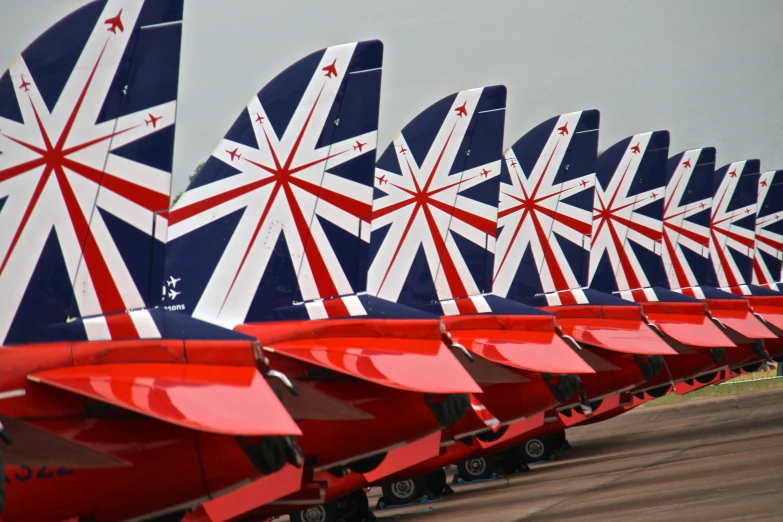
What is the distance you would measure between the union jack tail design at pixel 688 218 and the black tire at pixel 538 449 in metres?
6.29

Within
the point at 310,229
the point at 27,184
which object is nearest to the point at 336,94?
the point at 310,229

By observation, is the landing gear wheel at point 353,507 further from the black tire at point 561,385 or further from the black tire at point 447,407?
the black tire at point 447,407

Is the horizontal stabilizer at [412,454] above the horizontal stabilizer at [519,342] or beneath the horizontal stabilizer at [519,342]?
beneath

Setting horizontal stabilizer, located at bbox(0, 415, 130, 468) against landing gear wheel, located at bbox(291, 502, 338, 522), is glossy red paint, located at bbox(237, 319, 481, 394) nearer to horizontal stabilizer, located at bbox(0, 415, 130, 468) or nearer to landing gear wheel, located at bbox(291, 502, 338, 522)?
horizontal stabilizer, located at bbox(0, 415, 130, 468)

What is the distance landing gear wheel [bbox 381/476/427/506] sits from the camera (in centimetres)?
1711

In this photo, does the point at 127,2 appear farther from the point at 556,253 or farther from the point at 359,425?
the point at 556,253

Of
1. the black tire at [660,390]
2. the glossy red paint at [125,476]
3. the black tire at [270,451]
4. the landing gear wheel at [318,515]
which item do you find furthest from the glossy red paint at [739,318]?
the glossy red paint at [125,476]

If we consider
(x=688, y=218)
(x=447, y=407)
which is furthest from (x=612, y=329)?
(x=688, y=218)

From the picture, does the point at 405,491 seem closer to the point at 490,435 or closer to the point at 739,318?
the point at 490,435

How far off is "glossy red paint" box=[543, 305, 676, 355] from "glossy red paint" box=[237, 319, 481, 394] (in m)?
6.73

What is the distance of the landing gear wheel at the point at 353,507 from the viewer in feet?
48.5

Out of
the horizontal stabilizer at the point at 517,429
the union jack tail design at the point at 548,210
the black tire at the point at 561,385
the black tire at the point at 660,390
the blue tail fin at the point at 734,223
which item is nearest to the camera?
the black tire at the point at 561,385

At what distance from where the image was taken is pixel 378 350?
1097 centimetres

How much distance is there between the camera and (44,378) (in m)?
7.81
